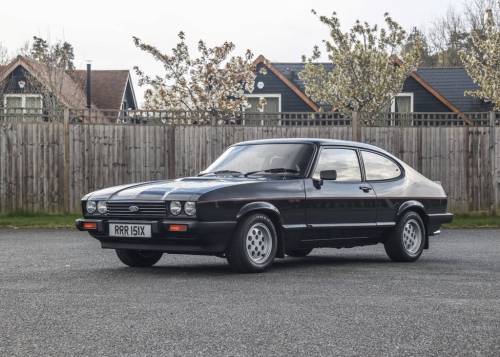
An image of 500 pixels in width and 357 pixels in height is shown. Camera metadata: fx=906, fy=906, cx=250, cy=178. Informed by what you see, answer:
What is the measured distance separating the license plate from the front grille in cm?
12

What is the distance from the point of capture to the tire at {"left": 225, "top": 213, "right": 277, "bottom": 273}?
30.1 feet

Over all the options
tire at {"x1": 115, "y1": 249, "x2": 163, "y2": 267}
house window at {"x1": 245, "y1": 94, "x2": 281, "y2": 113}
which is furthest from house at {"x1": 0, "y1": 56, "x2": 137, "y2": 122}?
tire at {"x1": 115, "y1": 249, "x2": 163, "y2": 267}

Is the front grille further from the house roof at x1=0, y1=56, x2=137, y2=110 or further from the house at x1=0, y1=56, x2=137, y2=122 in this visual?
the house roof at x1=0, y1=56, x2=137, y2=110

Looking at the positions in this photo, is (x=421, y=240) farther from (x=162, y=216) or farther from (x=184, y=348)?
(x=184, y=348)

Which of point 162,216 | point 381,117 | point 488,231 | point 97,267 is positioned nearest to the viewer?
point 162,216


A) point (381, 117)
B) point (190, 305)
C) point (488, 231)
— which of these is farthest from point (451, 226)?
point (190, 305)

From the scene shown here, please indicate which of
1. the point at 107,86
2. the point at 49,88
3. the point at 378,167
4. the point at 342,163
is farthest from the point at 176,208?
the point at 107,86

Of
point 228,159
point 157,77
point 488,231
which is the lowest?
point 488,231

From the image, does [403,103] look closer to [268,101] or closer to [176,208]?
[268,101]

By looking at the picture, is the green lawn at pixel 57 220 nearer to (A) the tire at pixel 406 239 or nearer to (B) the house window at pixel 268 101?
(A) the tire at pixel 406 239

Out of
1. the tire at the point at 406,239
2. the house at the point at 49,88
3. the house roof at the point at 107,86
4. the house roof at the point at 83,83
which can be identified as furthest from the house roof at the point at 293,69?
the tire at the point at 406,239

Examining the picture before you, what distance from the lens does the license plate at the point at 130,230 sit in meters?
9.16

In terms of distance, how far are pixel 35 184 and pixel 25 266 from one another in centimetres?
825

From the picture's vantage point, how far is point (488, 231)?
16.5 metres
